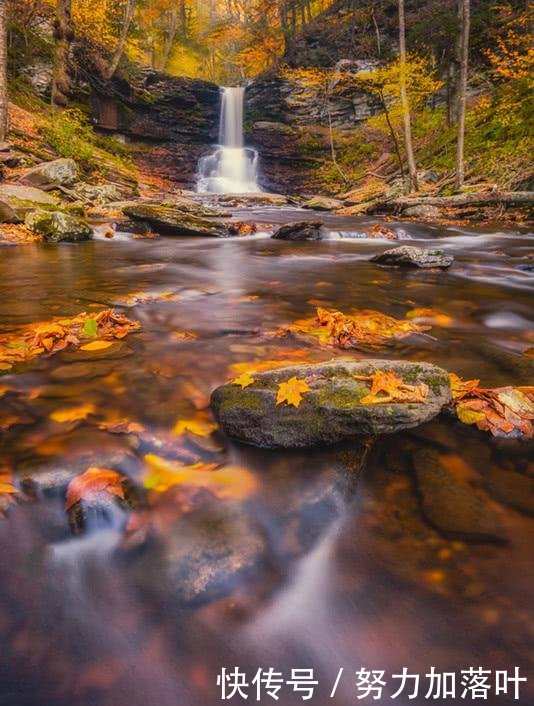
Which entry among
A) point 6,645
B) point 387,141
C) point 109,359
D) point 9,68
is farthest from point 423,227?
point 9,68

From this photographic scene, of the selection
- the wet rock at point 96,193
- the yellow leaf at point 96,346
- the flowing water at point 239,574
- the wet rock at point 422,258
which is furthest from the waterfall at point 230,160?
the flowing water at point 239,574

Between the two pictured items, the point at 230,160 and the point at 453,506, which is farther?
the point at 230,160

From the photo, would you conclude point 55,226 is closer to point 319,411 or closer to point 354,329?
point 354,329

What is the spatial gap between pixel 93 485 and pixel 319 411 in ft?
3.13

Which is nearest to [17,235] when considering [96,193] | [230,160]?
[96,193]

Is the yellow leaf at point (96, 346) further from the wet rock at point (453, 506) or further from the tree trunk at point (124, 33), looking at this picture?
the tree trunk at point (124, 33)

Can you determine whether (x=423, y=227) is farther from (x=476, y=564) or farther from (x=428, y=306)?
(x=476, y=564)

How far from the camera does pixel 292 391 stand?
1.98 m

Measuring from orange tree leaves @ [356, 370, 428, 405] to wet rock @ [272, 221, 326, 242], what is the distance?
28.9 feet

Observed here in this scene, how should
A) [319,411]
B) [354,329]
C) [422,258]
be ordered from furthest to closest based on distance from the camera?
[422,258], [354,329], [319,411]

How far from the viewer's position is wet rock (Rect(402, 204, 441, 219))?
14.0m

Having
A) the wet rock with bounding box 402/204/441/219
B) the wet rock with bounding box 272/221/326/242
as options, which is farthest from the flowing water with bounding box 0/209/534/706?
the wet rock with bounding box 402/204/441/219

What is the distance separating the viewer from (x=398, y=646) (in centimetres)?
117

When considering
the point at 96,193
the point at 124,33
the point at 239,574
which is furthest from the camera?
the point at 124,33
